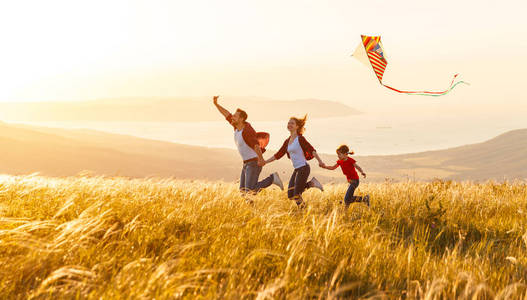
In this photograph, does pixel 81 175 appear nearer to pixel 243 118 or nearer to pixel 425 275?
pixel 243 118

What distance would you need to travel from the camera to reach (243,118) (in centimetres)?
788

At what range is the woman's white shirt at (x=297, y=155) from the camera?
7.29 meters

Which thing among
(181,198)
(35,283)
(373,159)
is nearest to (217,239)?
(35,283)

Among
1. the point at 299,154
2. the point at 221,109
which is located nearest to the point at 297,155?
the point at 299,154

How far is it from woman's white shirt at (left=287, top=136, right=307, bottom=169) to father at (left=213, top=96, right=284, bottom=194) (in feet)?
1.98

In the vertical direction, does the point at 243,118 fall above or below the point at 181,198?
above

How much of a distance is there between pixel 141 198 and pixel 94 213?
1181 millimetres

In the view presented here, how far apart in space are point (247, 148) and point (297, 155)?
1021 mm

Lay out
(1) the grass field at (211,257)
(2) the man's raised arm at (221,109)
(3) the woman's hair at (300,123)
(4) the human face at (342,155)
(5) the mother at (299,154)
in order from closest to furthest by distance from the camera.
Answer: (1) the grass field at (211,257) → (4) the human face at (342,155) → (5) the mother at (299,154) → (3) the woman's hair at (300,123) → (2) the man's raised arm at (221,109)

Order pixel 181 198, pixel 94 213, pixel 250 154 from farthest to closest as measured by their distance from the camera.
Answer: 1. pixel 250 154
2. pixel 181 198
3. pixel 94 213

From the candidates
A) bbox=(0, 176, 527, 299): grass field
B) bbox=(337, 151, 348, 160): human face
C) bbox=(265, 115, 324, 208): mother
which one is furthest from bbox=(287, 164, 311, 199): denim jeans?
bbox=(0, 176, 527, 299): grass field

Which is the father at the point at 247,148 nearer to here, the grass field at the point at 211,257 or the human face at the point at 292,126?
the human face at the point at 292,126

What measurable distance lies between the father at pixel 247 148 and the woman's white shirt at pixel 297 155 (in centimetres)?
60

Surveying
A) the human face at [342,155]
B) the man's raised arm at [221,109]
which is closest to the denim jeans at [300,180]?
the human face at [342,155]
